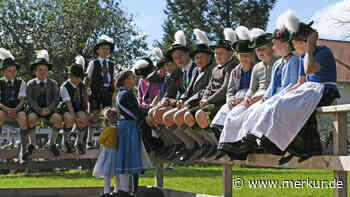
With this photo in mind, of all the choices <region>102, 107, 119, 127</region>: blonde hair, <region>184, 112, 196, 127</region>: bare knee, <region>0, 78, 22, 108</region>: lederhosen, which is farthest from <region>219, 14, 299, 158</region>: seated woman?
<region>0, 78, 22, 108</region>: lederhosen

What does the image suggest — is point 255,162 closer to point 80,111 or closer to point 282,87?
point 282,87

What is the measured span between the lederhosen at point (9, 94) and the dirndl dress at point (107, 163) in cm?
200

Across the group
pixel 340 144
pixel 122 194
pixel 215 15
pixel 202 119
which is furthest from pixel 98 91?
pixel 215 15

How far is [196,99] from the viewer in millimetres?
7852

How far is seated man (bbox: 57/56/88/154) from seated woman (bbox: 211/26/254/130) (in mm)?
3155

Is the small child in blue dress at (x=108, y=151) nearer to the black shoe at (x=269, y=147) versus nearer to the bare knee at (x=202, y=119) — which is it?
the bare knee at (x=202, y=119)

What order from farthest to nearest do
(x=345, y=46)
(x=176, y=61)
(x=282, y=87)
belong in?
(x=345, y=46), (x=176, y=61), (x=282, y=87)

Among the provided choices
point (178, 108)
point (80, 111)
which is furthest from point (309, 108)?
point (80, 111)

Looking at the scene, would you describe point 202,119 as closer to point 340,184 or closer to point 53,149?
point 340,184

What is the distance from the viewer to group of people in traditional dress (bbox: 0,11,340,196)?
221 inches

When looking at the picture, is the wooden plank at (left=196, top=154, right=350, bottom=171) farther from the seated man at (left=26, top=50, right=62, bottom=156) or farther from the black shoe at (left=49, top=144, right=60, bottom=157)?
the black shoe at (left=49, top=144, right=60, bottom=157)

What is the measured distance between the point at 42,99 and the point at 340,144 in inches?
214

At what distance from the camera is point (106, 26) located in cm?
2636

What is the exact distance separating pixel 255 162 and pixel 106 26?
2066 centimetres
